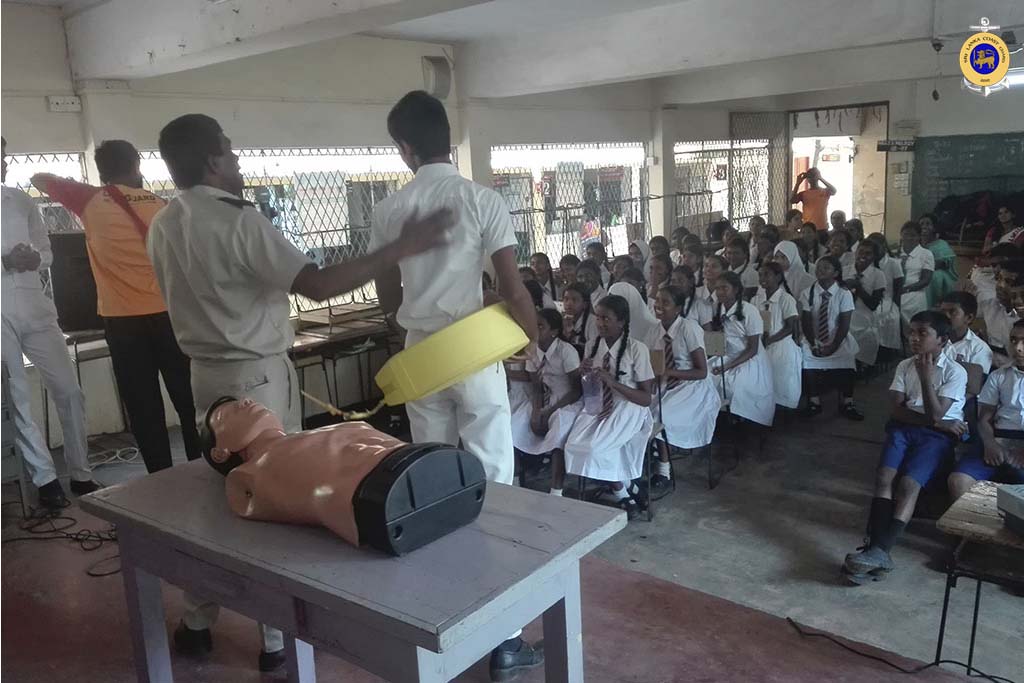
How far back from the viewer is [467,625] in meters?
1.19

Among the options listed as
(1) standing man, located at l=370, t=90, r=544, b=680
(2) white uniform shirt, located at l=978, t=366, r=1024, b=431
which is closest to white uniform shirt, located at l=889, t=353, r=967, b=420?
(2) white uniform shirt, located at l=978, t=366, r=1024, b=431

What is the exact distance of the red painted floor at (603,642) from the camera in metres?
2.27

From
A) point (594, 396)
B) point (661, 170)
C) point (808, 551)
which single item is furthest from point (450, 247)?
point (661, 170)

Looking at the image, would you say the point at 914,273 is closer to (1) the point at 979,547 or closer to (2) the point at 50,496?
(1) the point at 979,547

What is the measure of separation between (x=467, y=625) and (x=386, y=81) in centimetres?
613

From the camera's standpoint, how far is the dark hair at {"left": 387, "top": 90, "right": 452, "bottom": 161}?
7.06ft

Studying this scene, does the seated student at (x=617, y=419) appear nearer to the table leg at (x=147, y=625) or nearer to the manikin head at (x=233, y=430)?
the table leg at (x=147, y=625)

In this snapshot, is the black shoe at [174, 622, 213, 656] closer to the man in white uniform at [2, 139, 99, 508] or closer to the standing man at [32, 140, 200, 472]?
the standing man at [32, 140, 200, 472]

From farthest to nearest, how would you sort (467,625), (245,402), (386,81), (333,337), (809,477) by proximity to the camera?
(386,81) < (333,337) < (809,477) < (245,402) < (467,625)

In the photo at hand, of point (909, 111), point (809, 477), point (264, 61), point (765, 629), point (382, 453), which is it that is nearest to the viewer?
point (382, 453)

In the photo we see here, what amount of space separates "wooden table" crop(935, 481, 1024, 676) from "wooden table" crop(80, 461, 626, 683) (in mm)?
1379

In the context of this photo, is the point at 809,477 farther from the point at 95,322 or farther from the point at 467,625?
the point at 95,322

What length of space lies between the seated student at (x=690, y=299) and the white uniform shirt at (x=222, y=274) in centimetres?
343

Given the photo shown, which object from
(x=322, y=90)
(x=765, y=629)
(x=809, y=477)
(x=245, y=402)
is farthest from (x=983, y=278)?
(x=245, y=402)
